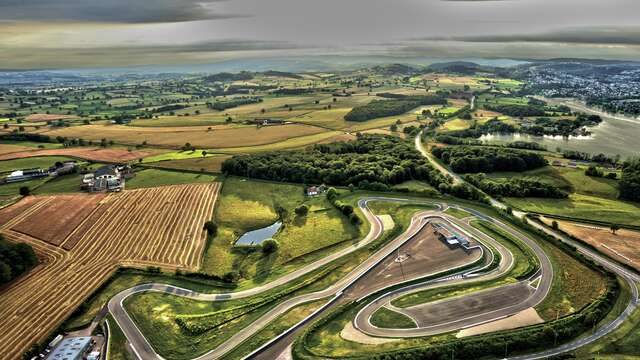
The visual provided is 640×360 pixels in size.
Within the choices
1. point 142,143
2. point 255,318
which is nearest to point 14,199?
point 142,143

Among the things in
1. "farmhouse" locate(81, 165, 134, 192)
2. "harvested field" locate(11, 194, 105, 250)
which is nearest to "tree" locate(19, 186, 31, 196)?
"harvested field" locate(11, 194, 105, 250)

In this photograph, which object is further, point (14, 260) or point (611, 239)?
point (611, 239)

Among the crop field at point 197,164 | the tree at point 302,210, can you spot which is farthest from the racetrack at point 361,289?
the crop field at point 197,164

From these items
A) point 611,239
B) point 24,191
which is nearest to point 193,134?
point 24,191

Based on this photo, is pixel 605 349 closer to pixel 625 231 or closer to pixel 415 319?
pixel 415 319

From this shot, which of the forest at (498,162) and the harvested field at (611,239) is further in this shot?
the forest at (498,162)

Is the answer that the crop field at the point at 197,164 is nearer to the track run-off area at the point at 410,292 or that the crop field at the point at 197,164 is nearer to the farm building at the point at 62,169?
the farm building at the point at 62,169

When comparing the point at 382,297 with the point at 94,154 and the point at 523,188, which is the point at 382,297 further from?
the point at 94,154
